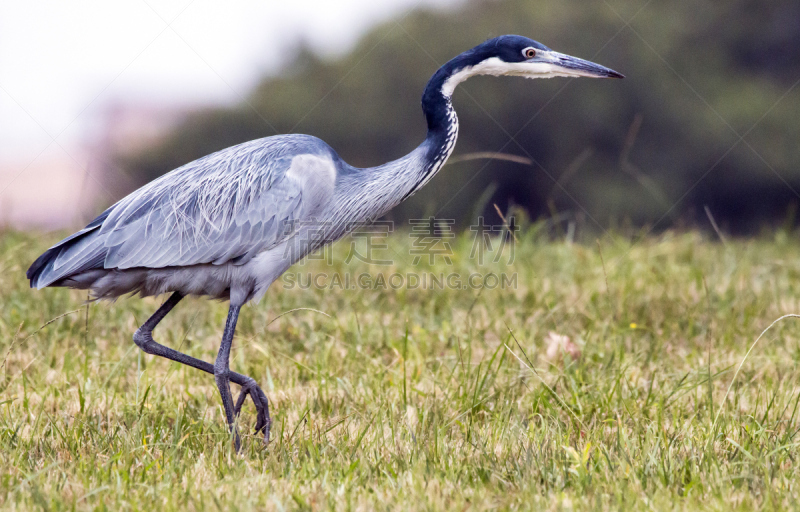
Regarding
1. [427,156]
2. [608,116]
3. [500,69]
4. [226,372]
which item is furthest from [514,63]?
[608,116]

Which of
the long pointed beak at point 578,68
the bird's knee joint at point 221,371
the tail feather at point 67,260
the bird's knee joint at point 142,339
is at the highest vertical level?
the long pointed beak at point 578,68

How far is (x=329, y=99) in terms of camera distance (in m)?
21.8

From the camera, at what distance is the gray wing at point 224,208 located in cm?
381

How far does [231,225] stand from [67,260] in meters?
0.84

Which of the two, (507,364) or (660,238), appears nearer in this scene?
(507,364)

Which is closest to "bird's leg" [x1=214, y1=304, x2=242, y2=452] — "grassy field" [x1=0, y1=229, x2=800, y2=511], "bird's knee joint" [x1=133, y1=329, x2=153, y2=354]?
"grassy field" [x1=0, y1=229, x2=800, y2=511]

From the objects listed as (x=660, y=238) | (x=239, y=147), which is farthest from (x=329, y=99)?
(x=239, y=147)

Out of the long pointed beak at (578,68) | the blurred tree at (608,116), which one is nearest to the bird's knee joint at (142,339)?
the long pointed beak at (578,68)

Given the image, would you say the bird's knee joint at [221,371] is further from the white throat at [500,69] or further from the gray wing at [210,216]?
the white throat at [500,69]

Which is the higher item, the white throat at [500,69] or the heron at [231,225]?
the white throat at [500,69]

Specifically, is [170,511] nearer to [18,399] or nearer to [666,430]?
[18,399]

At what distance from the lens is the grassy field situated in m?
2.69

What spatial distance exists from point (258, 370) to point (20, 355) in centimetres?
141

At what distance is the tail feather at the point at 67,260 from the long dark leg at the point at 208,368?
40cm
